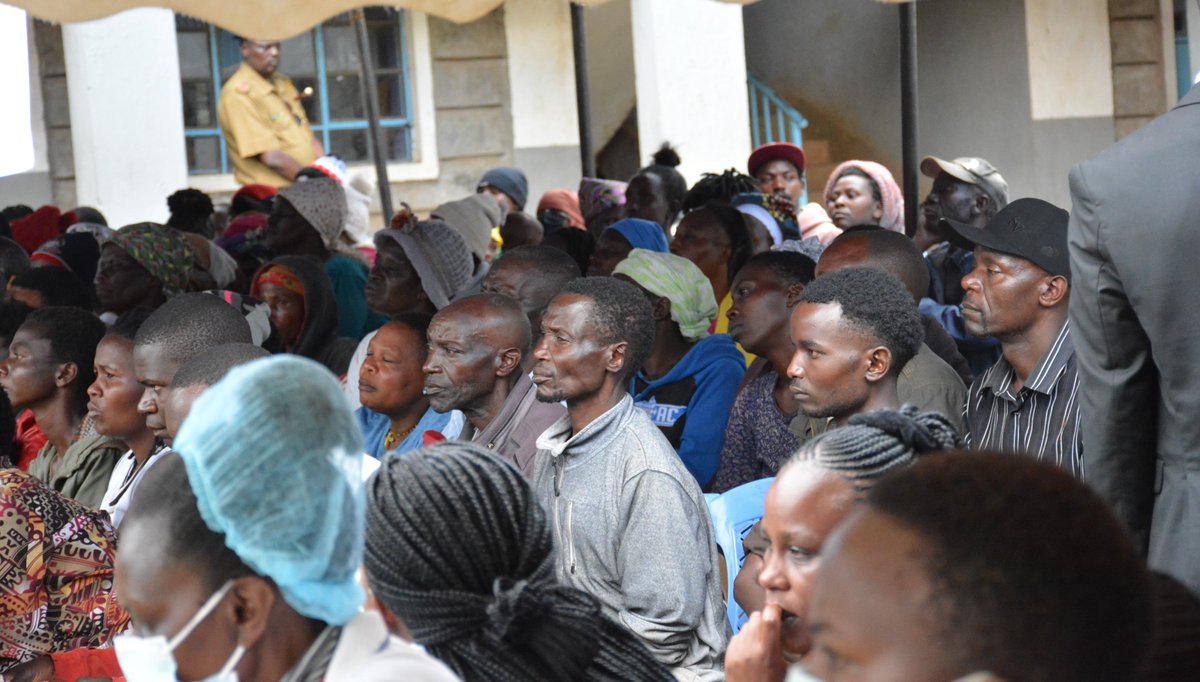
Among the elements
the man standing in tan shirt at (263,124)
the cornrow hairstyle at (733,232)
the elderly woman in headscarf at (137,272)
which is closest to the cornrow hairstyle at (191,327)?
the elderly woman in headscarf at (137,272)

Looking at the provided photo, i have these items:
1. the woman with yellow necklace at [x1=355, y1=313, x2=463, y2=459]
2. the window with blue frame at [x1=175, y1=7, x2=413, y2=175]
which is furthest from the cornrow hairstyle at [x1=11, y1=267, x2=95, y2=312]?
the window with blue frame at [x1=175, y1=7, x2=413, y2=175]

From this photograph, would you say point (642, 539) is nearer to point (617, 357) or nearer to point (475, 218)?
point (617, 357)

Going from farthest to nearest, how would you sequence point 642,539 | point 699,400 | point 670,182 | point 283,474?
1. point 670,182
2. point 699,400
3. point 642,539
4. point 283,474

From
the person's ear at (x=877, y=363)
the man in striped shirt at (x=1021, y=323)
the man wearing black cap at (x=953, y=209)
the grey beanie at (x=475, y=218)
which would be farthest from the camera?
the grey beanie at (x=475, y=218)

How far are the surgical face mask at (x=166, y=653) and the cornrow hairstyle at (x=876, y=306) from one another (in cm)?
199

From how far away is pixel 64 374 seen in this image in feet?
16.0

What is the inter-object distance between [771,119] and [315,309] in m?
6.91

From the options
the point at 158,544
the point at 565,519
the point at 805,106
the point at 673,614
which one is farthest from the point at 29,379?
the point at 805,106

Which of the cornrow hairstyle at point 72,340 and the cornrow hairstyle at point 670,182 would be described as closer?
the cornrow hairstyle at point 72,340

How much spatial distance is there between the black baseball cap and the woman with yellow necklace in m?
1.85

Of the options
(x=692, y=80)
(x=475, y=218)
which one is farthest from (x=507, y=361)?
(x=692, y=80)

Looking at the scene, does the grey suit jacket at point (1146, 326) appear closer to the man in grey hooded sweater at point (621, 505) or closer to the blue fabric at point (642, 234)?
the man in grey hooded sweater at point (621, 505)

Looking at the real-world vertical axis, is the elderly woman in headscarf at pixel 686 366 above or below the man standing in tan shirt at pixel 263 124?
below

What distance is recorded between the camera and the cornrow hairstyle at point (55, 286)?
20.9 feet
